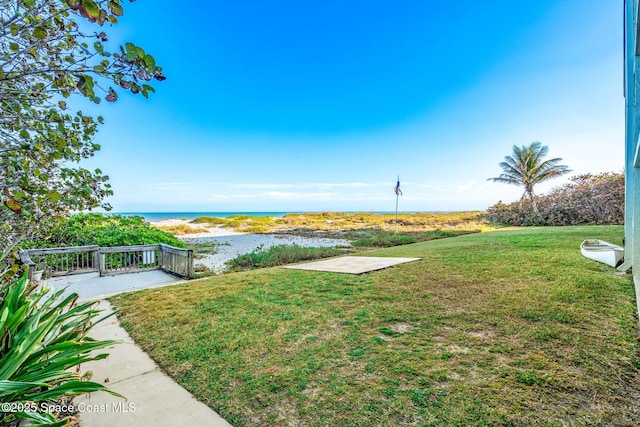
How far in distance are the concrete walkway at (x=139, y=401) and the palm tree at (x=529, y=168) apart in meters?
25.1

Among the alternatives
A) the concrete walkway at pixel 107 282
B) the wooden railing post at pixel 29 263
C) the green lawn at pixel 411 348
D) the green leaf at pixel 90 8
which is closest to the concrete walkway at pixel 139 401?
the green lawn at pixel 411 348

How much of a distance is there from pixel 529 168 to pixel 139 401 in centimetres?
2717

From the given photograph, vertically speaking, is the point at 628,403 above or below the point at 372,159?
below

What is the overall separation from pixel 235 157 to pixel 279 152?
4930 millimetres

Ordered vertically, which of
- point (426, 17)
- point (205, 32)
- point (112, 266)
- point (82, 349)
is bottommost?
point (112, 266)

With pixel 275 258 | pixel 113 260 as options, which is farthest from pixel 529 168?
pixel 113 260

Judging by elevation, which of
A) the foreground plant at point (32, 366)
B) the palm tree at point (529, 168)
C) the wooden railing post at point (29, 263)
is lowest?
the wooden railing post at point (29, 263)

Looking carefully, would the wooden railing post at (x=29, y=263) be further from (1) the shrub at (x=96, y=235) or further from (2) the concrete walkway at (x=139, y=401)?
(2) the concrete walkway at (x=139, y=401)

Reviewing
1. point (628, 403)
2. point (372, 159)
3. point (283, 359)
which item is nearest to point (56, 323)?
point (283, 359)

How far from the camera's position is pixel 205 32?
31.6ft

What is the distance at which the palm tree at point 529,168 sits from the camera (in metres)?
20.8

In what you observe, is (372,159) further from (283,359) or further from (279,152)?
(283,359)

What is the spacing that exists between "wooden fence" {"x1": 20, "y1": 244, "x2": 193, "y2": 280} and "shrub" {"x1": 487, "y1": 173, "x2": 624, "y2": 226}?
23.0m

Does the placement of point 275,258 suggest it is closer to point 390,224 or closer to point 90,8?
point 90,8
